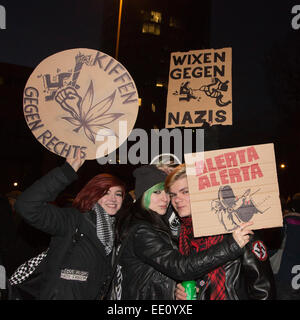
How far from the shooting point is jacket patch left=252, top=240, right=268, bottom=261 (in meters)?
2.52

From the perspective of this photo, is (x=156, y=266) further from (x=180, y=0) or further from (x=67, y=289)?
(x=180, y=0)

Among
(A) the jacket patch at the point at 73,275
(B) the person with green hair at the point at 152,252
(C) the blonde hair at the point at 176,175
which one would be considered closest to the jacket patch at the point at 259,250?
(B) the person with green hair at the point at 152,252

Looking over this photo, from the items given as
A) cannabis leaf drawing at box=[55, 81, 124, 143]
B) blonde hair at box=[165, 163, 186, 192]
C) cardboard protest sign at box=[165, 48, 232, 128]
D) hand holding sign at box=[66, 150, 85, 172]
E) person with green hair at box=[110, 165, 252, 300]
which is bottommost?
person with green hair at box=[110, 165, 252, 300]

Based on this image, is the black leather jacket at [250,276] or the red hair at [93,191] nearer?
the black leather jacket at [250,276]

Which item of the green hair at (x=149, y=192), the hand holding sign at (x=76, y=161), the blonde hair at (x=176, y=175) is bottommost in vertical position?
the green hair at (x=149, y=192)

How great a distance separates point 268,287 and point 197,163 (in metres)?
1.01

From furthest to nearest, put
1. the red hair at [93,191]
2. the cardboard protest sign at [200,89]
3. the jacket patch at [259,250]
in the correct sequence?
the cardboard protest sign at [200,89] < the red hair at [93,191] < the jacket patch at [259,250]

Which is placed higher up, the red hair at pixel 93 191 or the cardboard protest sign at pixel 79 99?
the cardboard protest sign at pixel 79 99

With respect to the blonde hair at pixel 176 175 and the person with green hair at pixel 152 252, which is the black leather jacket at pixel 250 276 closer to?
the person with green hair at pixel 152 252

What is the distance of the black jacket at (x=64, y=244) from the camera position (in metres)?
2.63

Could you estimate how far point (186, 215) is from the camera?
279 centimetres

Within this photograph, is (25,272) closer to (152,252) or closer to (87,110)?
(152,252)

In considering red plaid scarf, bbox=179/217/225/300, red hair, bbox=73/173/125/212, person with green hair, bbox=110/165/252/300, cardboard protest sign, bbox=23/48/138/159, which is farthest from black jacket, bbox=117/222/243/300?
cardboard protest sign, bbox=23/48/138/159

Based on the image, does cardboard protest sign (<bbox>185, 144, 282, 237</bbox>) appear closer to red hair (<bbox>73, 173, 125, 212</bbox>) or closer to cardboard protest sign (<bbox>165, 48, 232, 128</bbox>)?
red hair (<bbox>73, 173, 125, 212</bbox>)
